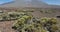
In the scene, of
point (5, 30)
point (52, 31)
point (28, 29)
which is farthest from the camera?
point (52, 31)

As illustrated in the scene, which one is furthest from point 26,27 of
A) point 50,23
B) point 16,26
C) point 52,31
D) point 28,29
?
point 50,23

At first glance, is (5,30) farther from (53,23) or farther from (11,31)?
(53,23)

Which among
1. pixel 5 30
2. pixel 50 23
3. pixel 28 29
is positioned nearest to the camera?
pixel 28 29

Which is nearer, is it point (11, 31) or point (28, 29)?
point (28, 29)

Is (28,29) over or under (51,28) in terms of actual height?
over

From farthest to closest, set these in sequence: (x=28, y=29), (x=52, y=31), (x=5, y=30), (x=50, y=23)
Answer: (x=50, y=23) < (x=52, y=31) < (x=5, y=30) < (x=28, y=29)

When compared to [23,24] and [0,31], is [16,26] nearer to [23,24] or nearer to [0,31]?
[23,24]

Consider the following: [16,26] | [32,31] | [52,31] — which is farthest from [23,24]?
[52,31]

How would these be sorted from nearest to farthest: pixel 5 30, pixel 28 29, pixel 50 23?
pixel 28 29
pixel 5 30
pixel 50 23

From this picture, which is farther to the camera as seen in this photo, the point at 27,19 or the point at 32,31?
the point at 27,19
